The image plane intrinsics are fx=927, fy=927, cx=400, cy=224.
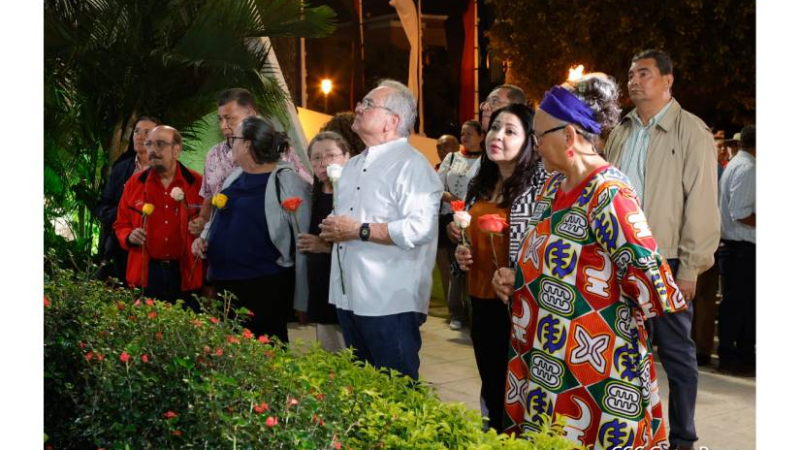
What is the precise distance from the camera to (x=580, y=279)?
3.66 m

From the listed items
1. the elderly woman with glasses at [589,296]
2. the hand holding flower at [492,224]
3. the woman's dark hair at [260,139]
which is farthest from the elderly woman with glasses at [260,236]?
the elderly woman with glasses at [589,296]

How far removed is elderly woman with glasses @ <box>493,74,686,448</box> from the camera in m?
3.51

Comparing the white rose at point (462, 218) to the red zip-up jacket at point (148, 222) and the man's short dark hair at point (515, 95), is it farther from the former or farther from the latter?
the red zip-up jacket at point (148, 222)

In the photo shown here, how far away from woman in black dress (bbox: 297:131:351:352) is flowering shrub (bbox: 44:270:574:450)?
2.14 metres

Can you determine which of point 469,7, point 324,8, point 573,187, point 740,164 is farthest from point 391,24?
point 573,187

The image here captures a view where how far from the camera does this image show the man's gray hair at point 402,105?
4.91 metres

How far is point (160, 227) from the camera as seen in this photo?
654 centimetres

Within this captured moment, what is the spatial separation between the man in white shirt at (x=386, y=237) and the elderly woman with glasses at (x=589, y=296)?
0.98m

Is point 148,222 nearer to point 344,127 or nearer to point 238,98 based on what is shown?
point 238,98

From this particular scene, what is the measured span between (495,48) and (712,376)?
1700cm

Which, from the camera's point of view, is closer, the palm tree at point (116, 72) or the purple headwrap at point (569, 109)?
the purple headwrap at point (569, 109)

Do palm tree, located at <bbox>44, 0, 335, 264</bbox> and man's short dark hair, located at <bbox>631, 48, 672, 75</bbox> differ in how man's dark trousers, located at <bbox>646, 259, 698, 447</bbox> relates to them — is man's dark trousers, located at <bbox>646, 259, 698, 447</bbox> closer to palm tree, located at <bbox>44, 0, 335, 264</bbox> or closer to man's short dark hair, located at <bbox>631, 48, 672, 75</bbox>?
man's short dark hair, located at <bbox>631, 48, 672, 75</bbox>

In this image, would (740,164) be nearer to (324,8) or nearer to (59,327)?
(324,8)

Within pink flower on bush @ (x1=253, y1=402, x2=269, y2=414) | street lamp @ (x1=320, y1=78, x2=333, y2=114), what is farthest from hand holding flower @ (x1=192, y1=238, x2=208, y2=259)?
street lamp @ (x1=320, y1=78, x2=333, y2=114)
